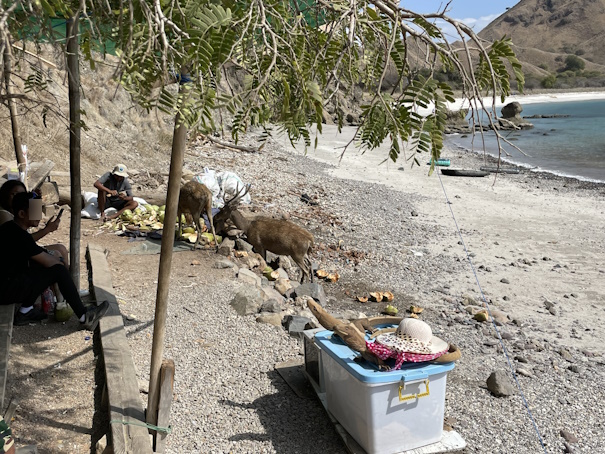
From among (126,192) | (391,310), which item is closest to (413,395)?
(391,310)

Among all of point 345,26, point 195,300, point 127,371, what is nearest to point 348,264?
point 195,300

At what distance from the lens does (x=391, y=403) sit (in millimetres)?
4363

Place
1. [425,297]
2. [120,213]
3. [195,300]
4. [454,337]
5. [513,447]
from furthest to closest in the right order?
[120,213]
[425,297]
[454,337]
[195,300]
[513,447]

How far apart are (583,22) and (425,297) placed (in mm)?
204855

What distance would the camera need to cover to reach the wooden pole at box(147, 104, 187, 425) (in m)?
3.83

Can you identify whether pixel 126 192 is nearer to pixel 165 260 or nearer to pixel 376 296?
pixel 376 296

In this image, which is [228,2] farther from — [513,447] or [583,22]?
[583,22]

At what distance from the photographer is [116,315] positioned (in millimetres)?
5820

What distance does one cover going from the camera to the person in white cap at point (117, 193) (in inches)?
406

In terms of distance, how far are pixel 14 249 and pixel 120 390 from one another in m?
1.80

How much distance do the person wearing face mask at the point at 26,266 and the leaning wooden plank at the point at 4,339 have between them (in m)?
0.17

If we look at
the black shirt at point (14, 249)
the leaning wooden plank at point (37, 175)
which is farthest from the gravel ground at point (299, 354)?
the leaning wooden plank at point (37, 175)

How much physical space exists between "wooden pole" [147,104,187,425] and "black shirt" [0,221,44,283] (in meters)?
1.96

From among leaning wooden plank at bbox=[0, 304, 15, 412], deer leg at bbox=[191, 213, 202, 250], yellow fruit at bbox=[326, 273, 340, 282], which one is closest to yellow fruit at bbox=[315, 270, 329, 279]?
yellow fruit at bbox=[326, 273, 340, 282]
